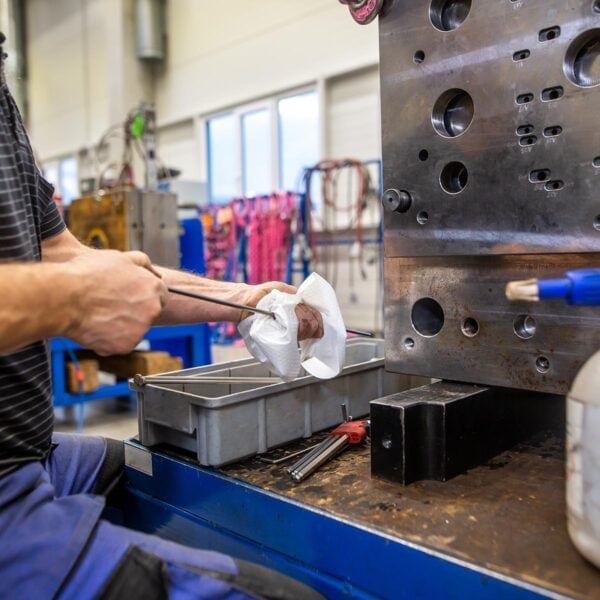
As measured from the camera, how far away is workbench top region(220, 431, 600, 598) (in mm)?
569

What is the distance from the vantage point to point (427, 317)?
92 centimetres

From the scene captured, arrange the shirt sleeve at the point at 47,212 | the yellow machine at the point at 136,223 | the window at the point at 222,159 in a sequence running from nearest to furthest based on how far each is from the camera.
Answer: the shirt sleeve at the point at 47,212 → the yellow machine at the point at 136,223 → the window at the point at 222,159

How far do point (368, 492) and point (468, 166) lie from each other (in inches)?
18.0

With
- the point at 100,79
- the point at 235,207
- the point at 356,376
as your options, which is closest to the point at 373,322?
the point at 235,207

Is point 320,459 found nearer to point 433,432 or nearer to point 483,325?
point 433,432

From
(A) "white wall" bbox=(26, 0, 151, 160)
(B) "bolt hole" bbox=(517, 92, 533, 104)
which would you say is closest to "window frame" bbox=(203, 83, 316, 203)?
(A) "white wall" bbox=(26, 0, 151, 160)

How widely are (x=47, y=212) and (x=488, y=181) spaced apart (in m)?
0.71

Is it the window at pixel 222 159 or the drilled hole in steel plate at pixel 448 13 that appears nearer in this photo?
the drilled hole in steel plate at pixel 448 13

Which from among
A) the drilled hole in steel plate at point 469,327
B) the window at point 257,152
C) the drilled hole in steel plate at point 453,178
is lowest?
the drilled hole in steel plate at point 469,327

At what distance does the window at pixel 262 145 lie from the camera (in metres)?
5.44

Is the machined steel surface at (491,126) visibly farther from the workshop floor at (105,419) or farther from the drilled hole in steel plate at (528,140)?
the workshop floor at (105,419)

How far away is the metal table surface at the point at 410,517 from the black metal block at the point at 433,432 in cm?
2

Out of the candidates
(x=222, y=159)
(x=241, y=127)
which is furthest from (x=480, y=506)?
(x=222, y=159)

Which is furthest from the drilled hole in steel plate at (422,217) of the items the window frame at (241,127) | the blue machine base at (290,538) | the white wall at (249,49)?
the window frame at (241,127)
